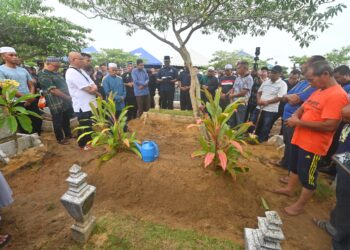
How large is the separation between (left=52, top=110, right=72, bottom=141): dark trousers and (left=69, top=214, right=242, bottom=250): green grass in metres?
3.08

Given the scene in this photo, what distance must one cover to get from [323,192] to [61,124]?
5.18m

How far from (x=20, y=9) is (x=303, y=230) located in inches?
444

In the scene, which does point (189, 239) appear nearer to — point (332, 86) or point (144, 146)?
point (144, 146)

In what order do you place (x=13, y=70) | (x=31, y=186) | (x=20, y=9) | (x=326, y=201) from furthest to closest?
(x=20, y=9) → (x=13, y=70) → (x=31, y=186) → (x=326, y=201)

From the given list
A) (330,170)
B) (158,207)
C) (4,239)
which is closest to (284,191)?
(330,170)

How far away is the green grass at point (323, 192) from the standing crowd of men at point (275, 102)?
29 centimetres

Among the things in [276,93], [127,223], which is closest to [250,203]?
[127,223]

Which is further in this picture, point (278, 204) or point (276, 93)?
point (276, 93)

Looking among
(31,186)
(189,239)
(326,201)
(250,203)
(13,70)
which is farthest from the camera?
(13,70)

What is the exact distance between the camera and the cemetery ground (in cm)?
208

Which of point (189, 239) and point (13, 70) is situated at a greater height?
point (13, 70)

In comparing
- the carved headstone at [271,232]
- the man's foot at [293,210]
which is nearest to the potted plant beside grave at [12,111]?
the carved headstone at [271,232]

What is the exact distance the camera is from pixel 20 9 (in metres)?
8.22

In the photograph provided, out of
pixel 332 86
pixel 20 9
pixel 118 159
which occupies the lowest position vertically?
pixel 118 159
